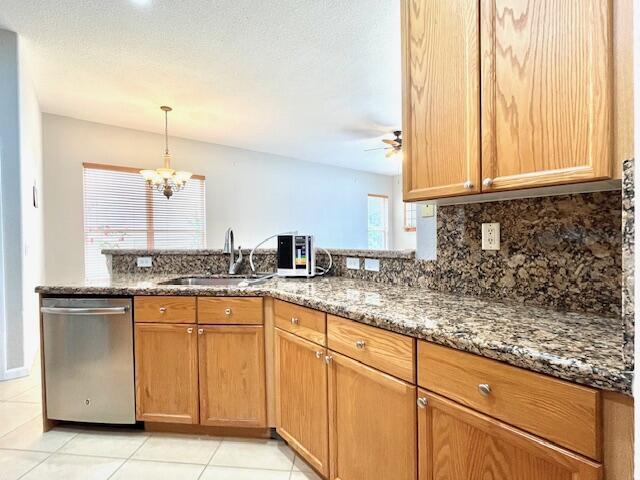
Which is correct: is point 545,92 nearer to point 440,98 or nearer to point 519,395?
point 440,98

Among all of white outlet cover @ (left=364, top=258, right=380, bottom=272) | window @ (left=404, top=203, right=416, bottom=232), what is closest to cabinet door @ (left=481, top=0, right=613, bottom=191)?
white outlet cover @ (left=364, top=258, right=380, bottom=272)

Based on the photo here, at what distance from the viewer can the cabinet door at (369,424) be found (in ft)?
3.74

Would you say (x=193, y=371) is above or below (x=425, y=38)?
below

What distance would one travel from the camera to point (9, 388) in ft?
8.63

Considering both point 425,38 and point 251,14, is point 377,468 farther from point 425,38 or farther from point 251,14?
point 251,14

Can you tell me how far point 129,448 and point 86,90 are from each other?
11.1ft

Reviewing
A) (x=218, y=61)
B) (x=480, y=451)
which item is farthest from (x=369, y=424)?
(x=218, y=61)

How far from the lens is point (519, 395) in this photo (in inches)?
33.0

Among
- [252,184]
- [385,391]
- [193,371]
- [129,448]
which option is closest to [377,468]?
[385,391]

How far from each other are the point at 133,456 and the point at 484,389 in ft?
5.94

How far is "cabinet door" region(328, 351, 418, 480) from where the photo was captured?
1.14 meters

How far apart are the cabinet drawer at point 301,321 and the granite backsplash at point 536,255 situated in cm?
59

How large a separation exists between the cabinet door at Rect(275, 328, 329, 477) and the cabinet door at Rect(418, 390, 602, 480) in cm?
52

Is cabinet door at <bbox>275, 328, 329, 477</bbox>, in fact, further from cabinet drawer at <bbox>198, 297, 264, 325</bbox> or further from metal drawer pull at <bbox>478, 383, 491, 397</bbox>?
metal drawer pull at <bbox>478, 383, 491, 397</bbox>
